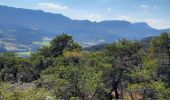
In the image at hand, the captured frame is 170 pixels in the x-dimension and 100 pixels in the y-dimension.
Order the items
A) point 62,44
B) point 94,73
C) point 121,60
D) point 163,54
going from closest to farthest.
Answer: point 94,73 → point 121,60 → point 163,54 → point 62,44

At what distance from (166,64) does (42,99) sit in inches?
2019

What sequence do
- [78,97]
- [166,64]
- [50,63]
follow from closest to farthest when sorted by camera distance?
1. [78,97]
2. [166,64]
3. [50,63]

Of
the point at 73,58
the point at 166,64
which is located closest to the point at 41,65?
the point at 73,58

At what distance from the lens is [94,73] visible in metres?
71.0

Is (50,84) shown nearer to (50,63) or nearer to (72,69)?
(72,69)

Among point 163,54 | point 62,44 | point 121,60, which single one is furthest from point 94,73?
point 62,44

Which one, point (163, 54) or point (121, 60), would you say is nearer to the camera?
point (121, 60)

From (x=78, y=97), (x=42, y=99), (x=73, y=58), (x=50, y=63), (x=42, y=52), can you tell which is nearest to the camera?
(x=42, y=99)

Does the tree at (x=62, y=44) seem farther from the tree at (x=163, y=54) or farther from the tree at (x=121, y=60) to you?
the tree at (x=163, y=54)

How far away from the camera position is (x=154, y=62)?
90438 mm

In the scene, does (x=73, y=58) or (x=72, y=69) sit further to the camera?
(x=73, y=58)

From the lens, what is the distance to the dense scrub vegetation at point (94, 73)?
65.5 metres

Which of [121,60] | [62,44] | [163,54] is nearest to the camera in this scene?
[121,60]

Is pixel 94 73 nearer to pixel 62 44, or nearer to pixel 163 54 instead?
pixel 163 54
